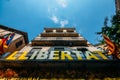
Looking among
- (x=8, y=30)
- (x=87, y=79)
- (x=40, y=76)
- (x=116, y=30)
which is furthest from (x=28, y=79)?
(x=8, y=30)

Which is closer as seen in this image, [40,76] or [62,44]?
[40,76]

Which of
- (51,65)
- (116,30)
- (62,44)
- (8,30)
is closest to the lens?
(51,65)

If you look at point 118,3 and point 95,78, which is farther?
point 118,3

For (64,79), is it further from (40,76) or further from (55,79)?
(40,76)

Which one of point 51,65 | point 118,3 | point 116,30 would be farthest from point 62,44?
point 118,3

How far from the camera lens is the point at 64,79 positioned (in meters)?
16.7

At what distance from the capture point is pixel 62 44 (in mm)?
32562

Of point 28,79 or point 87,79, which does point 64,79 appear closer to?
point 87,79

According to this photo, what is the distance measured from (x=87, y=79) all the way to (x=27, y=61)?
5.82 m

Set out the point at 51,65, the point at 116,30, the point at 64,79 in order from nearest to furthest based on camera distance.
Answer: the point at 64,79 < the point at 51,65 < the point at 116,30

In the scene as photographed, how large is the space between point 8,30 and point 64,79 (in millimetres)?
25823

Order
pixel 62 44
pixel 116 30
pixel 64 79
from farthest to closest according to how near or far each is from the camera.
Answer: pixel 62 44, pixel 116 30, pixel 64 79

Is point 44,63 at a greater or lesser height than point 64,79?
greater

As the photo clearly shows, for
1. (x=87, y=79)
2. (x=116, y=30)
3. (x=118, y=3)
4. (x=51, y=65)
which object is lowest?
(x=87, y=79)
